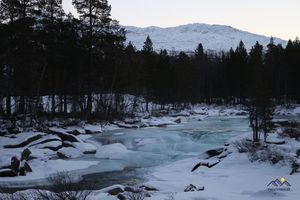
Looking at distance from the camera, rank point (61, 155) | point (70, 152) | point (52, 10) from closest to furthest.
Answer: point (61, 155)
point (70, 152)
point (52, 10)

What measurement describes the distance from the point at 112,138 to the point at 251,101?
10.9 meters

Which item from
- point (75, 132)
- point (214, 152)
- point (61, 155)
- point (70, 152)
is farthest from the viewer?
point (75, 132)

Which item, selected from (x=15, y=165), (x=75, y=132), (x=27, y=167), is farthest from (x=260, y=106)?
(x=75, y=132)

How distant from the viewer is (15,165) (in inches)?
600

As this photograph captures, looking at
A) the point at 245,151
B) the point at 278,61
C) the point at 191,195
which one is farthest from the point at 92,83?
the point at 278,61

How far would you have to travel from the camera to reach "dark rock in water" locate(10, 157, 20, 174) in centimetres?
1509

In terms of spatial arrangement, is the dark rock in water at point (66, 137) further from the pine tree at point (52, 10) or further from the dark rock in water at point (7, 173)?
the pine tree at point (52, 10)

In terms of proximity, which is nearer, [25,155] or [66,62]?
[25,155]

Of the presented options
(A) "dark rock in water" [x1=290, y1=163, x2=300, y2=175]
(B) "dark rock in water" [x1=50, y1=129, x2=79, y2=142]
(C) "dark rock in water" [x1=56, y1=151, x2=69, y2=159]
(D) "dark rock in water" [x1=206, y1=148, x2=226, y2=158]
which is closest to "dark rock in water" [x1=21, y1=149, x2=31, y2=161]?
(C) "dark rock in water" [x1=56, y1=151, x2=69, y2=159]

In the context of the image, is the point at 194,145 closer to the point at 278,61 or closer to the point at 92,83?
the point at 92,83

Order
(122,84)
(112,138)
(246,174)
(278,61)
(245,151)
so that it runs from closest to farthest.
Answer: (246,174) → (245,151) → (112,138) → (122,84) → (278,61)

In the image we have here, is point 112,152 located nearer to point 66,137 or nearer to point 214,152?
point 66,137

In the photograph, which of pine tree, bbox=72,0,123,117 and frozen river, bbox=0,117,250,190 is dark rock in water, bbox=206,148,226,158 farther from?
pine tree, bbox=72,0,123,117

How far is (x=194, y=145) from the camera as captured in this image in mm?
23234
